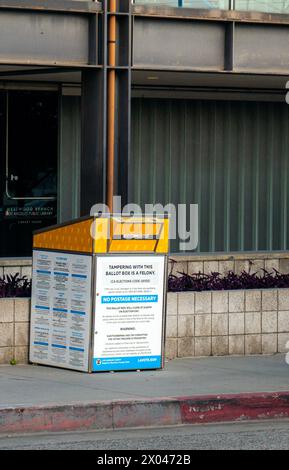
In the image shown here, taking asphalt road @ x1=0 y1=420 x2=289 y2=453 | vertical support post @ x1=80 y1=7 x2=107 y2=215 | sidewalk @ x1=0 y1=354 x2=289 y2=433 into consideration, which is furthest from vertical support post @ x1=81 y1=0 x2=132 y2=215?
asphalt road @ x1=0 y1=420 x2=289 y2=453

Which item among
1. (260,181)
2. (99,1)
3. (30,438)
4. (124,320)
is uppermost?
(99,1)

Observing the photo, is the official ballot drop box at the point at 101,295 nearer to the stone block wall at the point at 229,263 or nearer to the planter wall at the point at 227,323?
the planter wall at the point at 227,323

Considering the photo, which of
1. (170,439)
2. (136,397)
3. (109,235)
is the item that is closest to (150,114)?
(109,235)

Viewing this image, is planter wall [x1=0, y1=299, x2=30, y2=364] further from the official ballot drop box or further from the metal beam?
the metal beam

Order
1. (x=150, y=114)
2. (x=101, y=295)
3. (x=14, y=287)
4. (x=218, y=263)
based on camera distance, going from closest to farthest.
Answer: (x=101, y=295) → (x=14, y=287) → (x=218, y=263) → (x=150, y=114)

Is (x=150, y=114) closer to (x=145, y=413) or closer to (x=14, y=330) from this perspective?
(x=14, y=330)

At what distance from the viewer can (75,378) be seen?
11.6 metres

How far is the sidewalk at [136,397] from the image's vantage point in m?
10.0

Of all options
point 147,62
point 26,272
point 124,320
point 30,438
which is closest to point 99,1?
point 147,62

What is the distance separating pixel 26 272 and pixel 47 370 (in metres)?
2.06

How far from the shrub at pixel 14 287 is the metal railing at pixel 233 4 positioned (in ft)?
13.5

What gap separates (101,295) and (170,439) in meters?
2.51

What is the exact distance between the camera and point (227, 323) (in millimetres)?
13023
